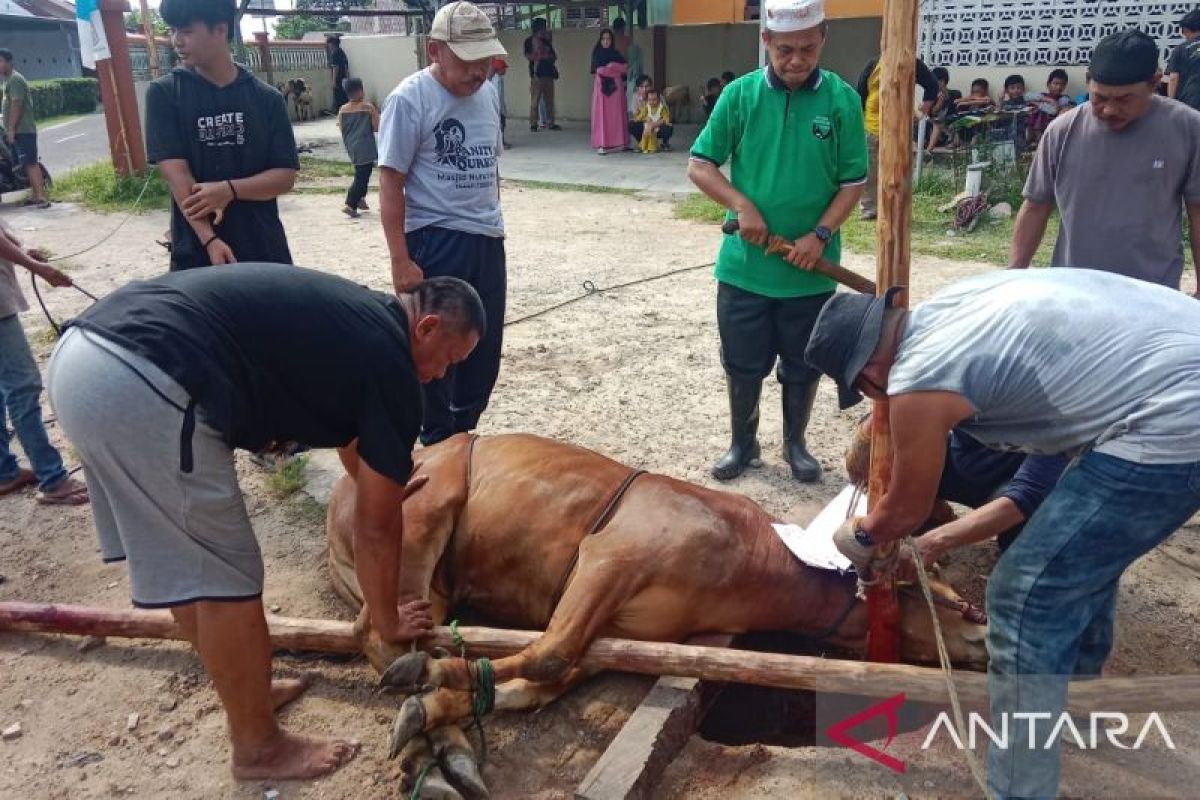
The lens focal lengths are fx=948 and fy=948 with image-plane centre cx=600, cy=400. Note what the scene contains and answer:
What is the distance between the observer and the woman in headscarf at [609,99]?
17141mm

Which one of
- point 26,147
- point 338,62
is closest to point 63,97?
point 338,62

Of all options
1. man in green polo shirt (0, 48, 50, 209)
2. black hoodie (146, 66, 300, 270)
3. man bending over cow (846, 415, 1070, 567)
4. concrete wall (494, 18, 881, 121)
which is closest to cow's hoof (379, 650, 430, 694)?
man bending over cow (846, 415, 1070, 567)

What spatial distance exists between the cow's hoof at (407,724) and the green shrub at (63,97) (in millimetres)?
31233

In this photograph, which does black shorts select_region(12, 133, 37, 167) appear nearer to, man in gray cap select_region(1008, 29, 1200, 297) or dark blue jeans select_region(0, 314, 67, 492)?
dark blue jeans select_region(0, 314, 67, 492)

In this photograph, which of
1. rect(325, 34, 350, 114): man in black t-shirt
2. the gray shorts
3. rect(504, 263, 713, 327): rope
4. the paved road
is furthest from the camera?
rect(325, 34, 350, 114): man in black t-shirt

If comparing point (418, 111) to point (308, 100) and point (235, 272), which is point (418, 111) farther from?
point (308, 100)

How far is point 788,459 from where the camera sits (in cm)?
492

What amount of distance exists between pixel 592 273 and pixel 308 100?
1937cm

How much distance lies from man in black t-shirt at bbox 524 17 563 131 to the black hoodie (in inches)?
650

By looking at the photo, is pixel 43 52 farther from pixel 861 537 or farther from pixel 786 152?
pixel 861 537

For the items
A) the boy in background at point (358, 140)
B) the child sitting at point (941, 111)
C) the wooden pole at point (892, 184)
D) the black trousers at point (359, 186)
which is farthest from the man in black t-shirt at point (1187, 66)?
the black trousers at point (359, 186)

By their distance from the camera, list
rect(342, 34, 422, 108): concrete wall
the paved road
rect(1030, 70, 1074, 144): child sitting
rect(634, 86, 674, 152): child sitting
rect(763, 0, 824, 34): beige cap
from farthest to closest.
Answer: rect(342, 34, 422, 108): concrete wall < the paved road < rect(634, 86, 674, 152): child sitting < rect(1030, 70, 1074, 144): child sitting < rect(763, 0, 824, 34): beige cap

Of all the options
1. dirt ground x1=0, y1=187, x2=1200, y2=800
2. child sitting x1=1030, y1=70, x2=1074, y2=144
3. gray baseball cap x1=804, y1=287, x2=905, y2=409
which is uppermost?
child sitting x1=1030, y1=70, x2=1074, y2=144

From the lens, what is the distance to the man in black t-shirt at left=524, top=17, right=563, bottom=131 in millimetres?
19828
